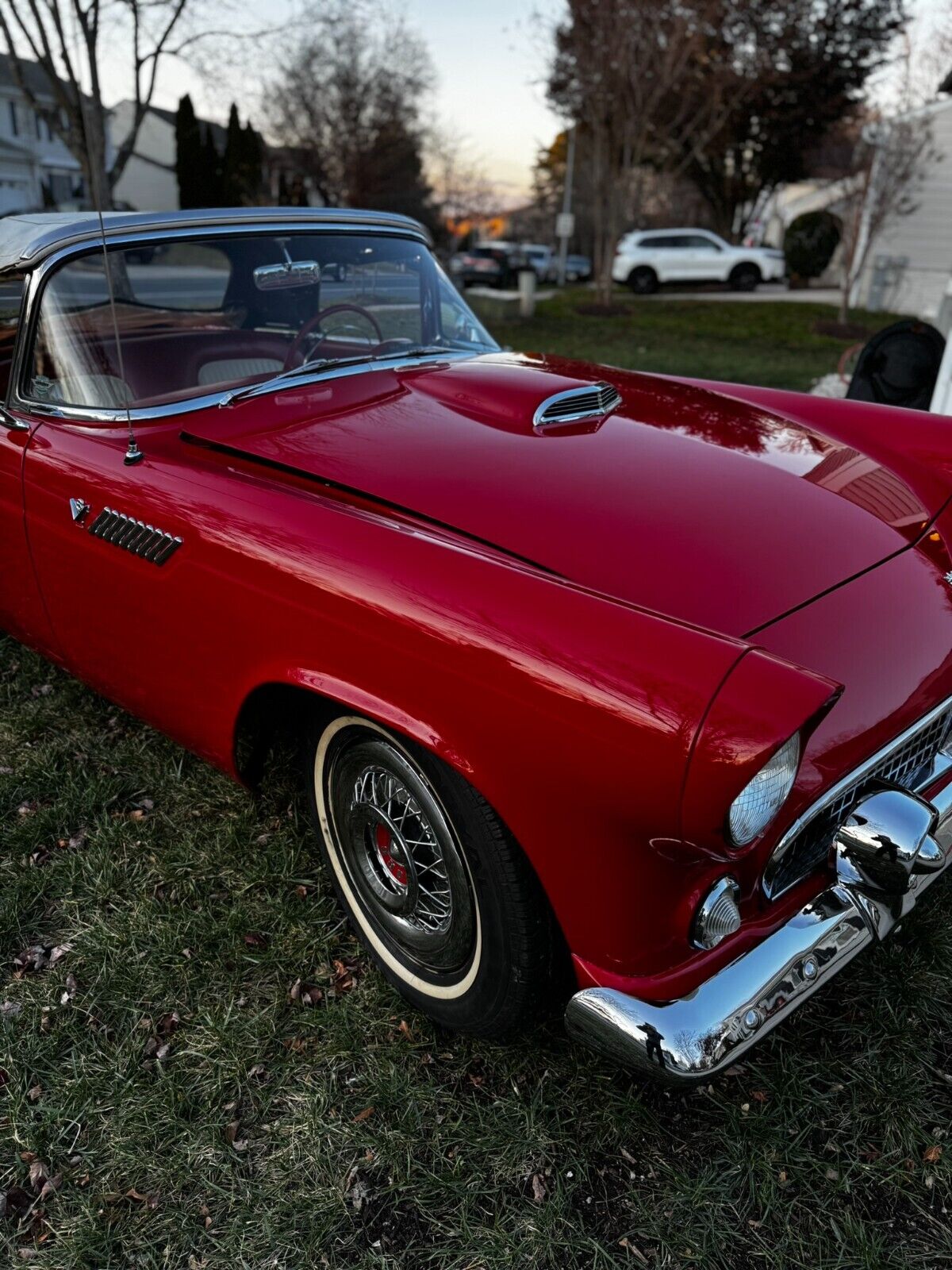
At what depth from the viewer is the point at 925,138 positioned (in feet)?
53.4

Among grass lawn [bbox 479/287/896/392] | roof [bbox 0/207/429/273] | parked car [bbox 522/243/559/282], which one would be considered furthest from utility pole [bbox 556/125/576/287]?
roof [bbox 0/207/429/273]

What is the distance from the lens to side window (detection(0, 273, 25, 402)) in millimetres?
2672

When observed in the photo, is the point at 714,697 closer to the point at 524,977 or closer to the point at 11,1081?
the point at 524,977

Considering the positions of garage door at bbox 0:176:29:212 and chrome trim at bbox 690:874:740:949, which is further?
garage door at bbox 0:176:29:212

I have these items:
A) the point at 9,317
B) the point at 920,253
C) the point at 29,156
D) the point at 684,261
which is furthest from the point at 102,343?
the point at 29,156

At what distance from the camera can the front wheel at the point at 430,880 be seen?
173 centimetres

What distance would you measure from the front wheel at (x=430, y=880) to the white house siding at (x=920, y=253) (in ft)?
70.0

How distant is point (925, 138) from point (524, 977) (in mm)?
18781

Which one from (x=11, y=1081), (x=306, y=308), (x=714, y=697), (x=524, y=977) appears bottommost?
(x=11, y=1081)

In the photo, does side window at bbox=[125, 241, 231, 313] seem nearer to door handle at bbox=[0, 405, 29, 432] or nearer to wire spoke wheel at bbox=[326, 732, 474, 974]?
door handle at bbox=[0, 405, 29, 432]

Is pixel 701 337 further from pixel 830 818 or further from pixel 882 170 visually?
pixel 830 818

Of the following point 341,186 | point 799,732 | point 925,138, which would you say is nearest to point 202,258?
point 799,732

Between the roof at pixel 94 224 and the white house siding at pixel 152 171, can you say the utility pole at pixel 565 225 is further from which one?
the white house siding at pixel 152 171

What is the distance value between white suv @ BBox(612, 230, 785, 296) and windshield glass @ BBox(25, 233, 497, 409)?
67.8 ft
